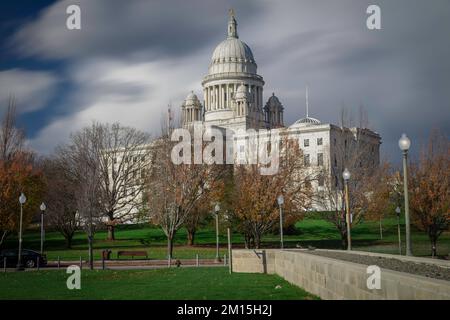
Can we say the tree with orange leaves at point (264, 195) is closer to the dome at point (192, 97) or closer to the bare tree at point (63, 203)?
the bare tree at point (63, 203)

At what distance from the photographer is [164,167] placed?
4059cm

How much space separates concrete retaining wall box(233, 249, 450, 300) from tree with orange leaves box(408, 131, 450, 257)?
1909 cm

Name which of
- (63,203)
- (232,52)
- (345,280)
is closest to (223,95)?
(232,52)

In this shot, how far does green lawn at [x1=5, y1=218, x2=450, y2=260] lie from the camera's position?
1544 inches

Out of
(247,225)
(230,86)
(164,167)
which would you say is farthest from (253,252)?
(230,86)

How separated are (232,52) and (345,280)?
109 m

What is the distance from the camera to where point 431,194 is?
34.9 metres

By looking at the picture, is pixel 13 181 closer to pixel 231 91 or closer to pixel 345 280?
pixel 345 280

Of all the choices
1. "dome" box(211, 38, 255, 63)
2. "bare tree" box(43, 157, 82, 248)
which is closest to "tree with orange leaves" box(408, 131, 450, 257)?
"bare tree" box(43, 157, 82, 248)

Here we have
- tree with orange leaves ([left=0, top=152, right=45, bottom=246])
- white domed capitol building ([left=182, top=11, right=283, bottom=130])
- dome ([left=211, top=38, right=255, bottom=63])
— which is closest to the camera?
tree with orange leaves ([left=0, top=152, right=45, bottom=246])

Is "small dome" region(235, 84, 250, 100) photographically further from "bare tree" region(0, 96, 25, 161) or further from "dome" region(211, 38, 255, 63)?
"bare tree" region(0, 96, 25, 161)

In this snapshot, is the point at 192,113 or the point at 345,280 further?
the point at 192,113
